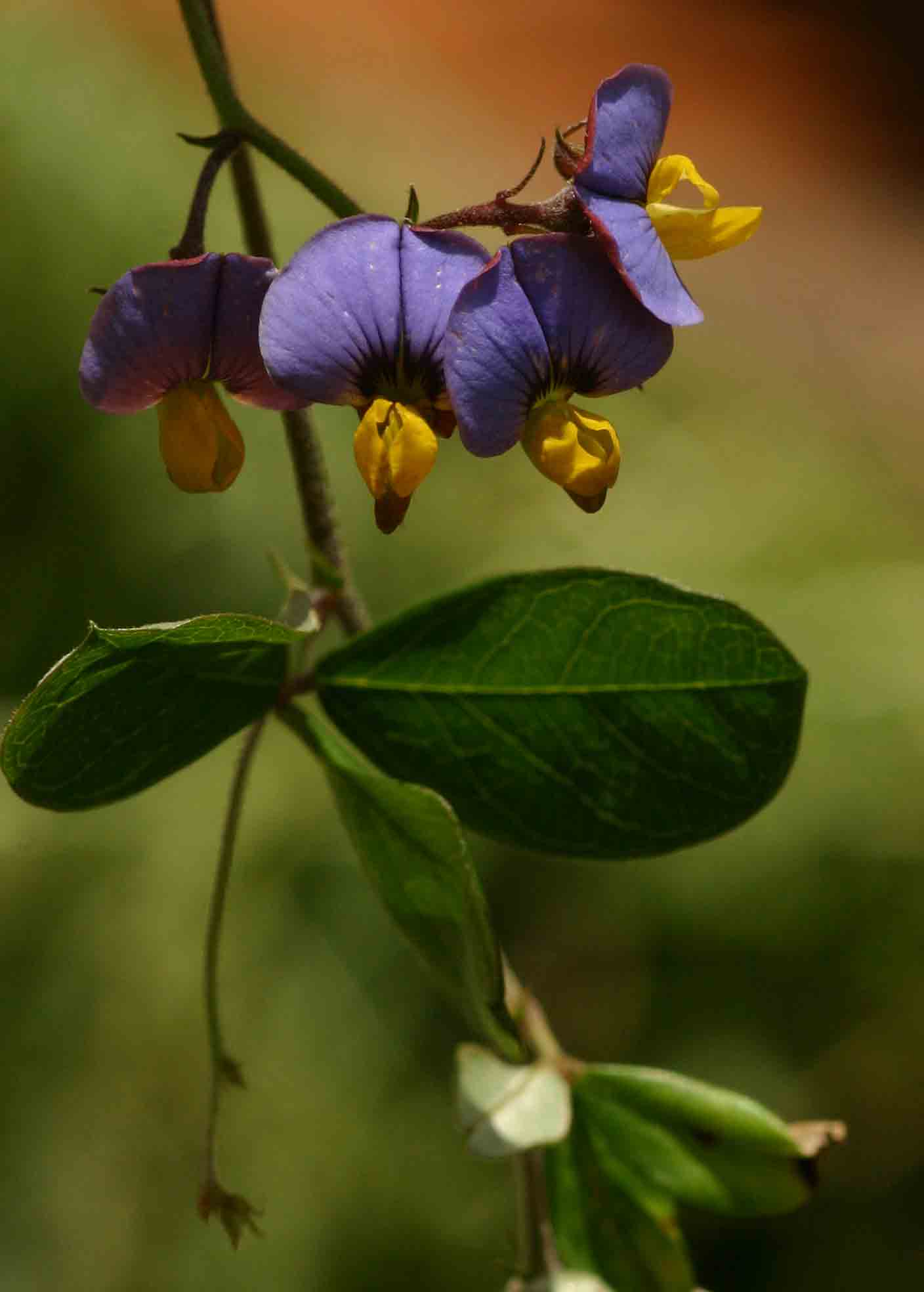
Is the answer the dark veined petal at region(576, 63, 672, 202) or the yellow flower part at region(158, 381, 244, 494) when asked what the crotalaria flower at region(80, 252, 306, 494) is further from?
the dark veined petal at region(576, 63, 672, 202)

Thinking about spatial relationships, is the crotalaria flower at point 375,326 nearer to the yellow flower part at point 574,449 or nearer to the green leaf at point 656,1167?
the yellow flower part at point 574,449

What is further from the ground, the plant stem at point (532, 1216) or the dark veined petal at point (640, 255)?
the dark veined petal at point (640, 255)

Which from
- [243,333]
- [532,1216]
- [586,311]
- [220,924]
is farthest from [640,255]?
[532,1216]

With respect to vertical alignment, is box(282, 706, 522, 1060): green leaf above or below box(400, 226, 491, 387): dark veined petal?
below

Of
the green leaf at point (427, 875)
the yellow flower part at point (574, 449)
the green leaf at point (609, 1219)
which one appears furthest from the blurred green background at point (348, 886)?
the yellow flower part at point (574, 449)

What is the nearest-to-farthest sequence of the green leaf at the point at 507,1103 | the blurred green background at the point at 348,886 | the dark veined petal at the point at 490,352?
the dark veined petal at the point at 490,352 → the green leaf at the point at 507,1103 → the blurred green background at the point at 348,886

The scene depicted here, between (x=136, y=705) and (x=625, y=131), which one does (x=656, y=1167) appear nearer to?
Result: (x=136, y=705)

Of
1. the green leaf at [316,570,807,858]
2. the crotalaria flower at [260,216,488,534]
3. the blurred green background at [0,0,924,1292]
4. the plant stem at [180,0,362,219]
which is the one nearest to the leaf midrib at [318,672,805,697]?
the green leaf at [316,570,807,858]
